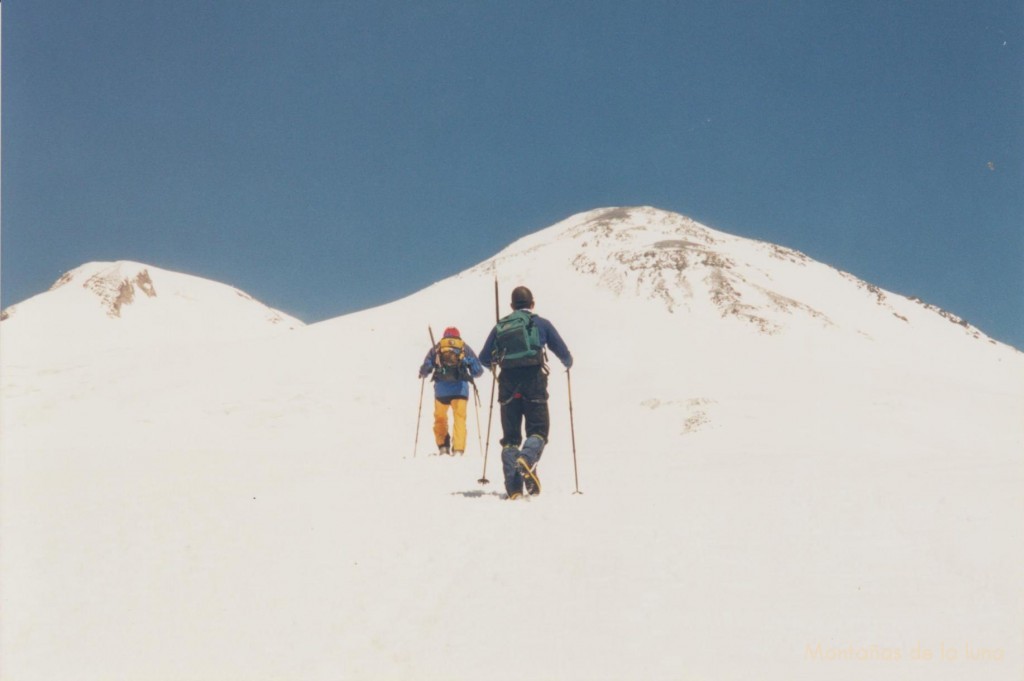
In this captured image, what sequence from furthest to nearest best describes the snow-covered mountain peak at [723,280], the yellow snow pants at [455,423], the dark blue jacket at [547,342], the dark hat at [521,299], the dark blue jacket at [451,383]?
the snow-covered mountain peak at [723,280] → the yellow snow pants at [455,423] → the dark blue jacket at [451,383] → the dark hat at [521,299] → the dark blue jacket at [547,342]

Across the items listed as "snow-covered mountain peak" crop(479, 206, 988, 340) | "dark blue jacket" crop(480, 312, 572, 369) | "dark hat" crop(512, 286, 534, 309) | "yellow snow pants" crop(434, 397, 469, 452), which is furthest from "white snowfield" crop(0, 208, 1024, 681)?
"snow-covered mountain peak" crop(479, 206, 988, 340)

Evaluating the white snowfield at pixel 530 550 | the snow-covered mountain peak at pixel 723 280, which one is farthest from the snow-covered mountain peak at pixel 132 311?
the white snowfield at pixel 530 550

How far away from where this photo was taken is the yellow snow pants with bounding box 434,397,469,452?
11375 millimetres

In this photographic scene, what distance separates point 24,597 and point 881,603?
4.78 meters

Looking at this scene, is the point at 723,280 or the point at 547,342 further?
the point at 723,280

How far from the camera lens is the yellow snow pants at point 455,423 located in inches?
448

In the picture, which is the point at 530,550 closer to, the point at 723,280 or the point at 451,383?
the point at 451,383

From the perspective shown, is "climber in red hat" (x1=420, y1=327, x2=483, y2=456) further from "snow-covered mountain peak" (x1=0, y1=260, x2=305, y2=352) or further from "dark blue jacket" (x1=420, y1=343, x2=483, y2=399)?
"snow-covered mountain peak" (x1=0, y1=260, x2=305, y2=352)

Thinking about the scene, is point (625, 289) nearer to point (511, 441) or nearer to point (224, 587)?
point (511, 441)

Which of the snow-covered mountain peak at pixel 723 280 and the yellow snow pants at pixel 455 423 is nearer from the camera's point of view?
the yellow snow pants at pixel 455 423

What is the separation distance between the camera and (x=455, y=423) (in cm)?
1152

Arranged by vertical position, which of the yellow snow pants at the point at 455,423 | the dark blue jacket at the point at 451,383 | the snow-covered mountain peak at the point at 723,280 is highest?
the snow-covered mountain peak at the point at 723,280

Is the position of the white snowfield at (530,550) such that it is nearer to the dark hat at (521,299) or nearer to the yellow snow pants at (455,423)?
the yellow snow pants at (455,423)

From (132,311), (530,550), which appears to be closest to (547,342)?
(530,550)
